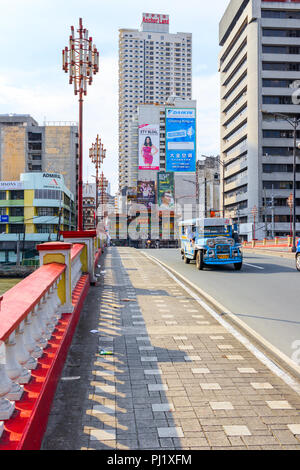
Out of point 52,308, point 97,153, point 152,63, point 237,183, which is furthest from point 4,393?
point 152,63

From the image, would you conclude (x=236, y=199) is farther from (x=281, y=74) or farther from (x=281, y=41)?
(x=281, y=41)

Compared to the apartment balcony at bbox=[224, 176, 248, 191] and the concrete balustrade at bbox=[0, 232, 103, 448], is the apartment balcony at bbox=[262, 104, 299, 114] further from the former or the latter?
the concrete balustrade at bbox=[0, 232, 103, 448]

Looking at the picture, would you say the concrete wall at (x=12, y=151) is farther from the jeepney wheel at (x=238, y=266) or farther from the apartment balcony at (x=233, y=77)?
the jeepney wheel at (x=238, y=266)

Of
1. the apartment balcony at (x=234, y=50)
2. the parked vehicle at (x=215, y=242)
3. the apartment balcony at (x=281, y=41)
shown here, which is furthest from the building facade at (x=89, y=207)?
the parked vehicle at (x=215, y=242)

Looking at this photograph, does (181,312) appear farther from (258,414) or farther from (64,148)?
(64,148)

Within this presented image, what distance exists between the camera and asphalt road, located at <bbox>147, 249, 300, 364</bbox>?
7367 millimetres

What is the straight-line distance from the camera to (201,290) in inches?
456

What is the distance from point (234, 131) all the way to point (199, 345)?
80292 mm

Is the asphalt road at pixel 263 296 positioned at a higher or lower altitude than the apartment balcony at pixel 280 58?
lower

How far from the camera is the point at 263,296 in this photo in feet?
36.1

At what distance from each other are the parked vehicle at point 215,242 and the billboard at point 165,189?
268 ft

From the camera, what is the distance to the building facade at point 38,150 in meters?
95.8

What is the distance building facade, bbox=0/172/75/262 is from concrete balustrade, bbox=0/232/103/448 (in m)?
65.7
